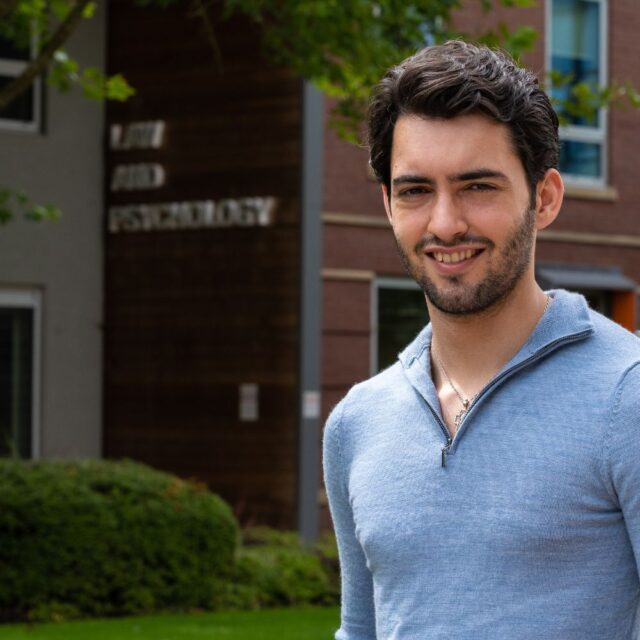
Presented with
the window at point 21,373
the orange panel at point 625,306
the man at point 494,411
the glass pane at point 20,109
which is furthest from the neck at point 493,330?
the orange panel at point 625,306

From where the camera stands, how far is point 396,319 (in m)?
16.2

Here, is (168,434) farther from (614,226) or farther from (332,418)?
(332,418)

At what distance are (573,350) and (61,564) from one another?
30.0 ft

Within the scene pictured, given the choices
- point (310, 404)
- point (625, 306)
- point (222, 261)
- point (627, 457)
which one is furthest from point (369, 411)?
point (625, 306)

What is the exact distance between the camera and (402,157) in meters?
2.56

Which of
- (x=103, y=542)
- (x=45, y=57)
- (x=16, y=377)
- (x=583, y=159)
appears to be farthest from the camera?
(x=583, y=159)

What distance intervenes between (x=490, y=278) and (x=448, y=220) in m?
0.11

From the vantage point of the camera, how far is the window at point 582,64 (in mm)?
17266

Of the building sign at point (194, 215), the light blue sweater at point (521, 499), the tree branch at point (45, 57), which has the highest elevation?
the tree branch at point (45, 57)

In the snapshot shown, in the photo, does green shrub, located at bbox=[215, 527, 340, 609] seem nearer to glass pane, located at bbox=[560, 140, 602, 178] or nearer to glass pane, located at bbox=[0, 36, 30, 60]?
glass pane, located at bbox=[0, 36, 30, 60]

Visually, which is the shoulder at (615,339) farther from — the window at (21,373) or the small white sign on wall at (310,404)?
the window at (21,373)

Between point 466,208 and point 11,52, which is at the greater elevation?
point 11,52

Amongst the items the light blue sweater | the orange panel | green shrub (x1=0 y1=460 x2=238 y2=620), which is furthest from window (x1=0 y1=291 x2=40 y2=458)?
the light blue sweater

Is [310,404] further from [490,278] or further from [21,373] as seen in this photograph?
[490,278]
